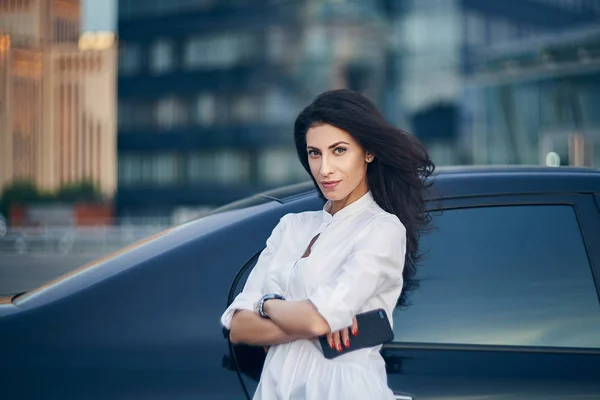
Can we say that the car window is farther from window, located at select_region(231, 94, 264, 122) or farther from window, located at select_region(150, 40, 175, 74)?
window, located at select_region(150, 40, 175, 74)

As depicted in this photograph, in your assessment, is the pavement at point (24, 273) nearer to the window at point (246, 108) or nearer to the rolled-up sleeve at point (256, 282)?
the rolled-up sleeve at point (256, 282)

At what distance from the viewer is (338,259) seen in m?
1.96

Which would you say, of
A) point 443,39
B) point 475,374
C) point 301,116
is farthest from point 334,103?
point 443,39

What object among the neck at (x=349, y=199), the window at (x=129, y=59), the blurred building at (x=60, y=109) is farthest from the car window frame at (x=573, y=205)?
the blurred building at (x=60, y=109)

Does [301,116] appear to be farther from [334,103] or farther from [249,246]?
[249,246]

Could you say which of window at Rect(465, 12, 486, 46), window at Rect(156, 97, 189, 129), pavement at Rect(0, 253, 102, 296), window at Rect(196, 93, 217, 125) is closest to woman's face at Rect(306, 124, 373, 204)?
pavement at Rect(0, 253, 102, 296)

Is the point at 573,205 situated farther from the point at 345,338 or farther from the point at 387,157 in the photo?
the point at 345,338

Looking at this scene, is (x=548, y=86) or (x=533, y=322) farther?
(x=548, y=86)

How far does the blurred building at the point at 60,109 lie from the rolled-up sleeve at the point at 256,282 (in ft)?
199

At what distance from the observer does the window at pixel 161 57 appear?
53.1 m

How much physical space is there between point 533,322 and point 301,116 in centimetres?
80

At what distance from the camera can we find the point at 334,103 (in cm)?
204

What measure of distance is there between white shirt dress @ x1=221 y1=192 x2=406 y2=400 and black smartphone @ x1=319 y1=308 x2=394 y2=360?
21mm

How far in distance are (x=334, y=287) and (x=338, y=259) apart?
0.34 feet
